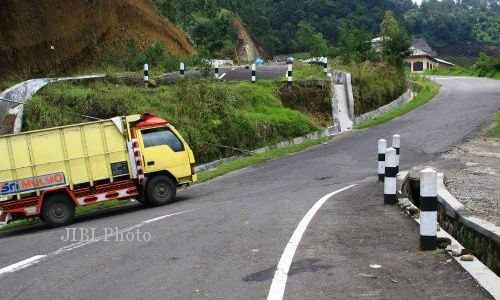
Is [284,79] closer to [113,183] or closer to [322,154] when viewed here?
[322,154]

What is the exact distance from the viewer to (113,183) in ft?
44.8

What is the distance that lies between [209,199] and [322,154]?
711 cm

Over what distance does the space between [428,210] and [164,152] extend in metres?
8.67

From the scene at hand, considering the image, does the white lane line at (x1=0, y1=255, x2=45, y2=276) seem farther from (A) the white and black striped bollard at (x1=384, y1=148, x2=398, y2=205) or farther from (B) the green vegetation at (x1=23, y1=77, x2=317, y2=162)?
Result: (B) the green vegetation at (x1=23, y1=77, x2=317, y2=162)

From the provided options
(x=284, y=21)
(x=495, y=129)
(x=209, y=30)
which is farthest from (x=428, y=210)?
(x=284, y=21)

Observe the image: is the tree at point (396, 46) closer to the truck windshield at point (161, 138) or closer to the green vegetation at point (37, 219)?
the truck windshield at point (161, 138)

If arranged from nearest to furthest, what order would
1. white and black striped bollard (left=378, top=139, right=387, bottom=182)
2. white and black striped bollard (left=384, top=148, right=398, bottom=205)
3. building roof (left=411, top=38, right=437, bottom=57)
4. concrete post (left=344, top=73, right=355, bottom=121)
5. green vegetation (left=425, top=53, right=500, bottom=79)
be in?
white and black striped bollard (left=384, top=148, right=398, bottom=205), white and black striped bollard (left=378, top=139, right=387, bottom=182), concrete post (left=344, top=73, right=355, bottom=121), green vegetation (left=425, top=53, right=500, bottom=79), building roof (left=411, top=38, right=437, bottom=57)

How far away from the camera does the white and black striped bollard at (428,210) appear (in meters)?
7.08

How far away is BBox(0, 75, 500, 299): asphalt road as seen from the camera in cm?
607

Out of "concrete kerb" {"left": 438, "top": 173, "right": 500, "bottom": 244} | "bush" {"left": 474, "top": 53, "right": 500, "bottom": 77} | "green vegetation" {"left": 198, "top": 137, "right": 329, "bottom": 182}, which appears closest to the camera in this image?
"concrete kerb" {"left": 438, "top": 173, "right": 500, "bottom": 244}

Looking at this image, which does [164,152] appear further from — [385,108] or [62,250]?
[385,108]

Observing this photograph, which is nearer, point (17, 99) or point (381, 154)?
point (381, 154)

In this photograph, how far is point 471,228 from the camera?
315 inches

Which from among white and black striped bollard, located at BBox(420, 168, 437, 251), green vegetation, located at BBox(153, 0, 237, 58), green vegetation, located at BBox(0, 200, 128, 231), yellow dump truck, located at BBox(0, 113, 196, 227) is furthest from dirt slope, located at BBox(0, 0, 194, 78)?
white and black striped bollard, located at BBox(420, 168, 437, 251)
